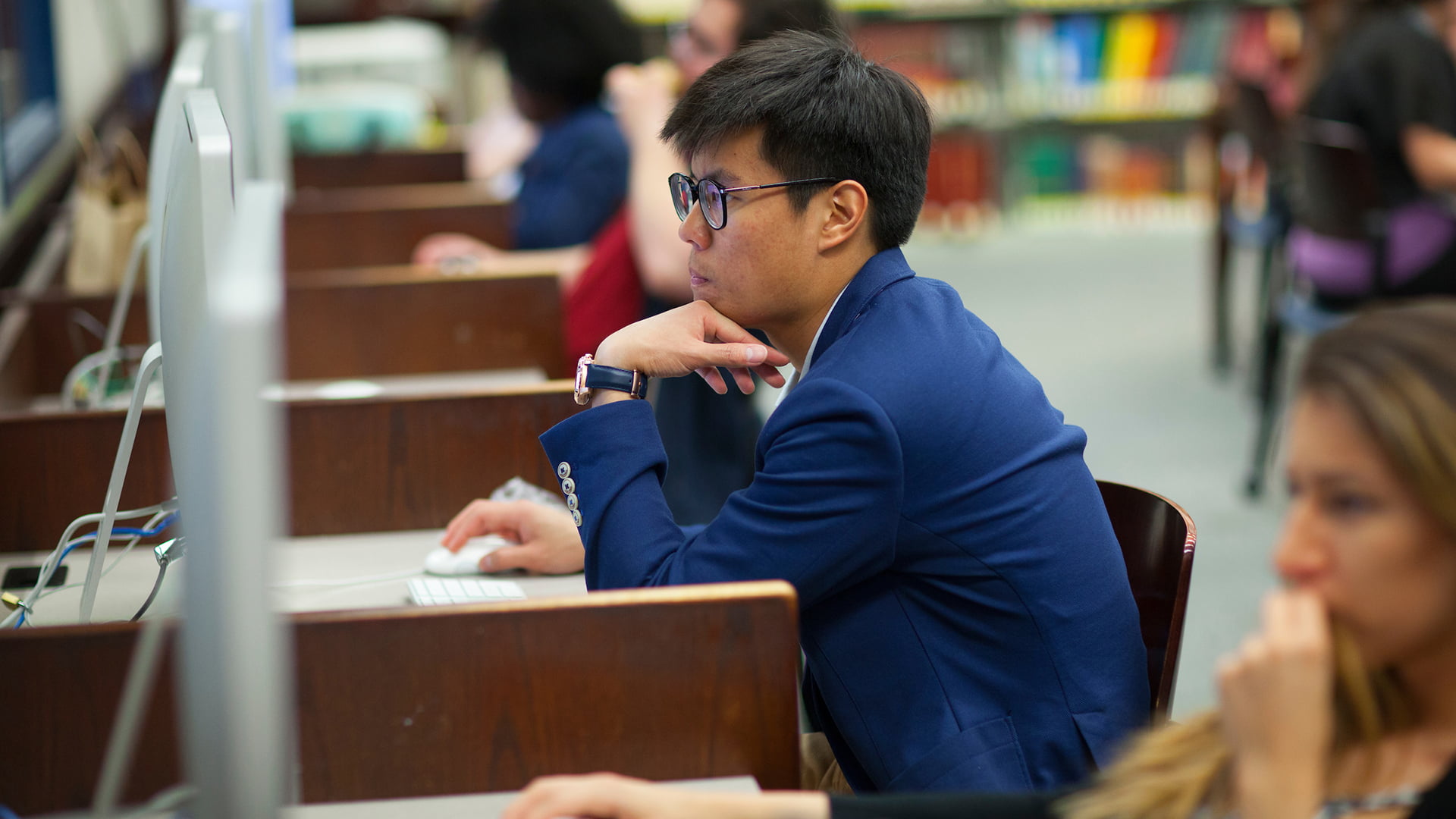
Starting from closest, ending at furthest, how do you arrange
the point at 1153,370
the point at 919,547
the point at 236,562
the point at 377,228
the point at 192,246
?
the point at 236,562
the point at 192,246
the point at 919,547
the point at 377,228
the point at 1153,370

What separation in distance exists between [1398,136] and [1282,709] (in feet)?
9.75

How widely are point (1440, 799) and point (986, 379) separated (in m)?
0.48

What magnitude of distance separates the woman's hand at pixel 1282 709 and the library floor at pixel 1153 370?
153 cm

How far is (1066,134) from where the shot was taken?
6371mm

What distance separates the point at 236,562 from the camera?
2.05 ft

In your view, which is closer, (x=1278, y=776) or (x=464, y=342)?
(x=1278, y=776)

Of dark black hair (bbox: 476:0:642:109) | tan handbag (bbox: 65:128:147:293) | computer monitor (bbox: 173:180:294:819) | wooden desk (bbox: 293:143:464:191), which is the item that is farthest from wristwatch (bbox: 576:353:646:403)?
wooden desk (bbox: 293:143:464:191)

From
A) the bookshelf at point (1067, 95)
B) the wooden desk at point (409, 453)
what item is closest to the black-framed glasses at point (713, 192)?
the wooden desk at point (409, 453)

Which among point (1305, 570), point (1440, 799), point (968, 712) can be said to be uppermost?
point (1305, 570)

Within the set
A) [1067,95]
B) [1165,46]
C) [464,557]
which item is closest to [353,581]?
[464,557]

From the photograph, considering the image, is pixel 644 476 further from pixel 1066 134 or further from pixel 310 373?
pixel 1066 134

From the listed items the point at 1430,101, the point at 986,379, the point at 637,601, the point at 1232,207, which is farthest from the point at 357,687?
the point at 1232,207

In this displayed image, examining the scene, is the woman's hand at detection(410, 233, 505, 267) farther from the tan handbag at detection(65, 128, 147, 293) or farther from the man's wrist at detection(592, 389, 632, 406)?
the man's wrist at detection(592, 389, 632, 406)

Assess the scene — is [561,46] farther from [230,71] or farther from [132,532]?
[132,532]
